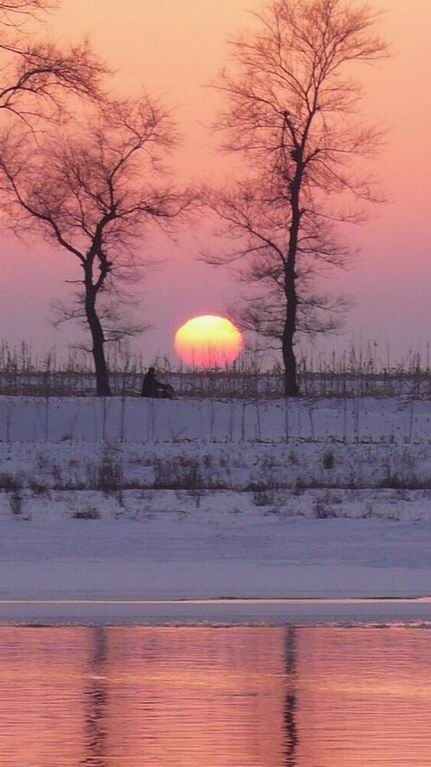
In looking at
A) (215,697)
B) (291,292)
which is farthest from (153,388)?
(215,697)

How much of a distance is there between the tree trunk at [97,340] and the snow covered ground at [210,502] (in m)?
4.15

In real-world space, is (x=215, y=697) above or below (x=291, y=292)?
below

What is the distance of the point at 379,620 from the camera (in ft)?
45.1

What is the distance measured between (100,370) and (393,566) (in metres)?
31.7

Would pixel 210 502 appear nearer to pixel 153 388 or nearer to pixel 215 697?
pixel 215 697

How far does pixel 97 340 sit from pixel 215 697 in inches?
1625

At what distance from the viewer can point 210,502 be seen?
24.9 meters

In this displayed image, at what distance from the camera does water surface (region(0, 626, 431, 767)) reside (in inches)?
335

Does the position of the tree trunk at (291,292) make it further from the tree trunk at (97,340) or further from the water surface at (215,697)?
the water surface at (215,697)

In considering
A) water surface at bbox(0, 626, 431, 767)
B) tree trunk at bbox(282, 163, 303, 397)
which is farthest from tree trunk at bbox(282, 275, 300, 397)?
water surface at bbox(0, 626, 431, 767)

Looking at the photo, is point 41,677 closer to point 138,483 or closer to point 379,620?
point 379,620

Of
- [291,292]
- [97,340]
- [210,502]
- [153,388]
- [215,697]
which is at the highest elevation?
[291,292]

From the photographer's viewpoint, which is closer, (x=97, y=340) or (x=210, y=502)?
(x=210, y=502)

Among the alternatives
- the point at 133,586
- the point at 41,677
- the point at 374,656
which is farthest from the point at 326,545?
the point at 41,677
